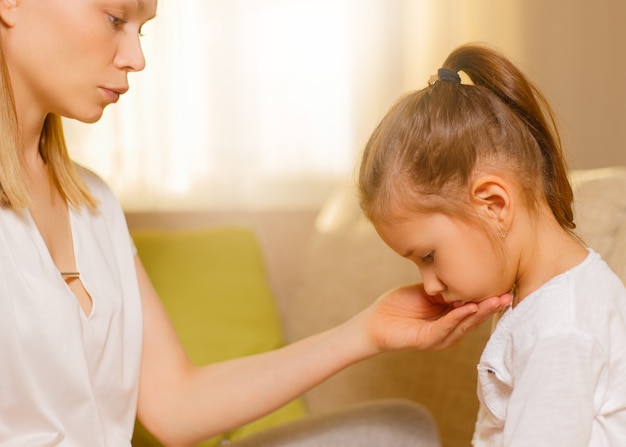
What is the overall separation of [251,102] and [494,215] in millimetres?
1439

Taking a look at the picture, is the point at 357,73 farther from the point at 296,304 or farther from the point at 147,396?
the point at 147,396

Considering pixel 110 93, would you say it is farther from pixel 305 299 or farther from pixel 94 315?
pixel 305 299

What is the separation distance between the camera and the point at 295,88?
2.50 metres

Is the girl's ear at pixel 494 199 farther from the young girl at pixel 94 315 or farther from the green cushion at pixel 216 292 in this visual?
the green cushion at pixel 216 292

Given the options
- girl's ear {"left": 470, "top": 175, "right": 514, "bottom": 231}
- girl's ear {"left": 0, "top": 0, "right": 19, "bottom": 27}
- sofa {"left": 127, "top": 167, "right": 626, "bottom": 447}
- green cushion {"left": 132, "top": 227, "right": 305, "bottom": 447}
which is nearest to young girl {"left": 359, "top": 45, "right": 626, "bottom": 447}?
girl's ear {"left": 470, "top": 175, "right": 514, "bottom": 231}

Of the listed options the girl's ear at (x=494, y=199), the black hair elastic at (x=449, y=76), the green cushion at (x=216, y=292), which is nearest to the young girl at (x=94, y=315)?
the girl's ear at (x=494, y=199)

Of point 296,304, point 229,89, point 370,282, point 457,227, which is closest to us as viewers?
point 457,227

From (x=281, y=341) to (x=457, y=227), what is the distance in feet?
3.76

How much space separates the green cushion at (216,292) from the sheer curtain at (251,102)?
0.24 m

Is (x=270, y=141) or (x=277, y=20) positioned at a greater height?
(x=277, y=20)

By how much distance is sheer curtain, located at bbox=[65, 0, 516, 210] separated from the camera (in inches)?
96.0

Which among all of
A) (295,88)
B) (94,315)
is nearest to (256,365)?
(94,315)

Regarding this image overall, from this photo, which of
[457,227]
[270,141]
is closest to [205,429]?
[457,227]

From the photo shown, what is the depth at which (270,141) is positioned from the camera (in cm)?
253
